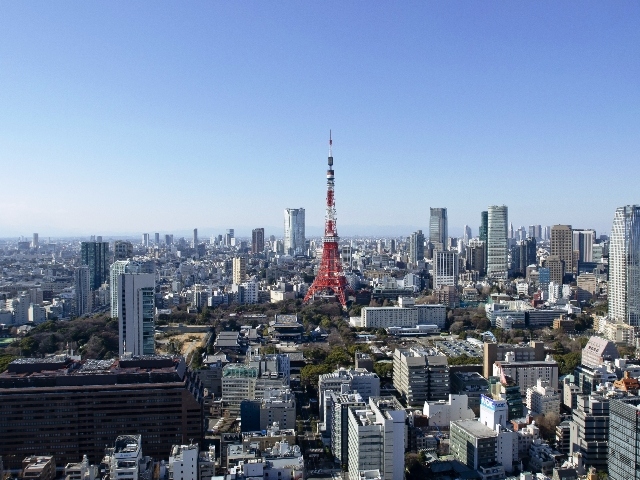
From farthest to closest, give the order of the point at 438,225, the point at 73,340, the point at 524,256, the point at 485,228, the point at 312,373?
the point at 438,225 → the point at 485,228 → the point at 524,256 → the point at 73,340 → the point at 312,373

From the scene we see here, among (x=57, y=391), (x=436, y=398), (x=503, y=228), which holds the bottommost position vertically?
(x=436, y=398)

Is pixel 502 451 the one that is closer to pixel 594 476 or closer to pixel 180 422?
pixel 594 476

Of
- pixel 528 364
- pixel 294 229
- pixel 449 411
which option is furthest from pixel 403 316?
pixel 294 229

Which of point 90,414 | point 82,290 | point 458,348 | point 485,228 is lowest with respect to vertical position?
point 458,348

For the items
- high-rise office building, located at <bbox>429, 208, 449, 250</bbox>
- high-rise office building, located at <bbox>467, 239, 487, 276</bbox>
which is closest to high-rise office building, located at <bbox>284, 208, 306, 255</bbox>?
high-rise office building, located at <bbox>429, 208, 449, 250</bbox>

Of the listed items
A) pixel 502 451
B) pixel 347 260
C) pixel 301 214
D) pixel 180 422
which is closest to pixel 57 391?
pixel 180 422

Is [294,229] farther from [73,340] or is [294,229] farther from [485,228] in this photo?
[73,340]
